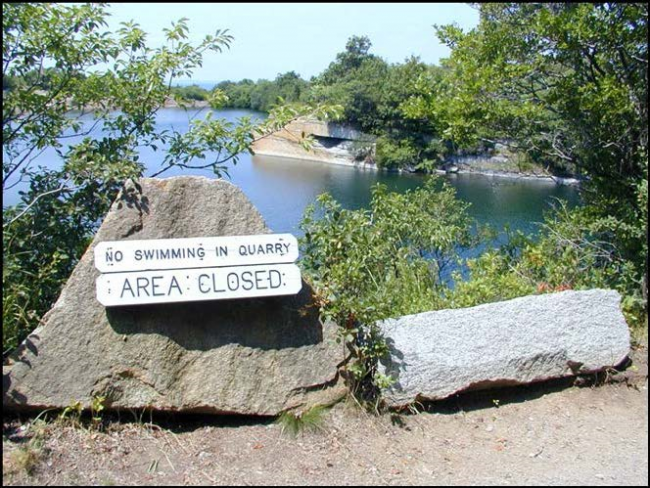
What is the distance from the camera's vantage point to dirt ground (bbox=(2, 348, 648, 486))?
393 centimetres

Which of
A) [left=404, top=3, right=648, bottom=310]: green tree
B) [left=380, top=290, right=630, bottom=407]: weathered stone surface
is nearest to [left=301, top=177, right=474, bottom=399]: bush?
[left=380, top=290, right=630, bottom=407]: weathered stone surface

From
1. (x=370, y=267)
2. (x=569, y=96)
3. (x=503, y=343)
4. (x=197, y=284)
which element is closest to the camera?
(x=197, y=284)

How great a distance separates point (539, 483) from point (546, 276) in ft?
8.31

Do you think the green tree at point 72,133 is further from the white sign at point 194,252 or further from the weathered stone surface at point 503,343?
the weathered stone surface at point 503,343

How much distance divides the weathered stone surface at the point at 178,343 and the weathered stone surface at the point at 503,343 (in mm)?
497

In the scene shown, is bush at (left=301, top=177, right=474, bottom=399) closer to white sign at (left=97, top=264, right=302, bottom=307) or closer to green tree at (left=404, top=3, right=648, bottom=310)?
white sign at (left=97, top=264, right=302, bottom=307)

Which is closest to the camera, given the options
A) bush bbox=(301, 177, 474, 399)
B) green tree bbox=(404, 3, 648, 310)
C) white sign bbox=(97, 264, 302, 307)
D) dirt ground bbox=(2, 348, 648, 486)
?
dirt ground bbox=(2, 348, 648, 486)

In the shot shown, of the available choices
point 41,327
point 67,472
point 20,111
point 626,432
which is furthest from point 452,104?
point 67,472

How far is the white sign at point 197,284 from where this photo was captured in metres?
4.15

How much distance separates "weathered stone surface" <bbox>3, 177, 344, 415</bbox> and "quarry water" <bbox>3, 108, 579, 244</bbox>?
0.92 m

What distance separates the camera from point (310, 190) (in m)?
15.8

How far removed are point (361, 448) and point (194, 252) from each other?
5.30 feet

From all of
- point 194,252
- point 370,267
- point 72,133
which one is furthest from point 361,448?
point 72,133

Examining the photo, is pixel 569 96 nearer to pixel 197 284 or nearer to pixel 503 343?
pixel 503 343
